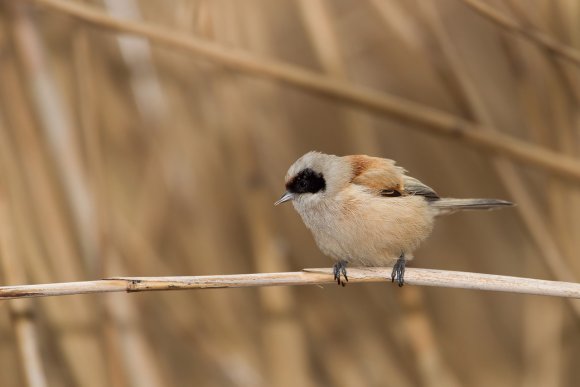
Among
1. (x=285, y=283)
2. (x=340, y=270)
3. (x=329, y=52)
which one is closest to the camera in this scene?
(x=285, y=283)

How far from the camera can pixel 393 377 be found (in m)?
2.89

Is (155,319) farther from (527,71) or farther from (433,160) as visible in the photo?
(527,71)

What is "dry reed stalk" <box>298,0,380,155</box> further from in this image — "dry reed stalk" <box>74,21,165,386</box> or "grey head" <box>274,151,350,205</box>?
"dry reed stalk" <box>74,21,165,386</box>

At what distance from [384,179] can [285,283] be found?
542 millimetres

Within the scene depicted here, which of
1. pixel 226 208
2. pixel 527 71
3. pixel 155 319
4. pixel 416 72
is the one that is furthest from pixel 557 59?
pixel 155 319

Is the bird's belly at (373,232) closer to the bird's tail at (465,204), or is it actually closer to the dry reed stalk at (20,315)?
the bird's tail at (465,204)

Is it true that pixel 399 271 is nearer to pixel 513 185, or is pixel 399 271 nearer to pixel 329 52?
pixel 513 185

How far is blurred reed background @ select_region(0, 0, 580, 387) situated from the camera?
94.7 inches

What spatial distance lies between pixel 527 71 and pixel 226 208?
5.10 feet

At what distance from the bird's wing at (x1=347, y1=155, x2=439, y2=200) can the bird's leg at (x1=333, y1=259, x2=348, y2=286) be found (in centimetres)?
21

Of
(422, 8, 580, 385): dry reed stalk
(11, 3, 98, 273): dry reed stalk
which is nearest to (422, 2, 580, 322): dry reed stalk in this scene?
(422, 8, 580, 385): dry reed stalk

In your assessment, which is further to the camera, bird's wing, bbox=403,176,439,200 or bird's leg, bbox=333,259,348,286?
bird's wing, bbox=403,176,439,200

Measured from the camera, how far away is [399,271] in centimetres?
160

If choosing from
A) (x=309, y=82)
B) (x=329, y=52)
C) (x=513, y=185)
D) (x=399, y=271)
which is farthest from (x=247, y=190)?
(x=399, y=271)
